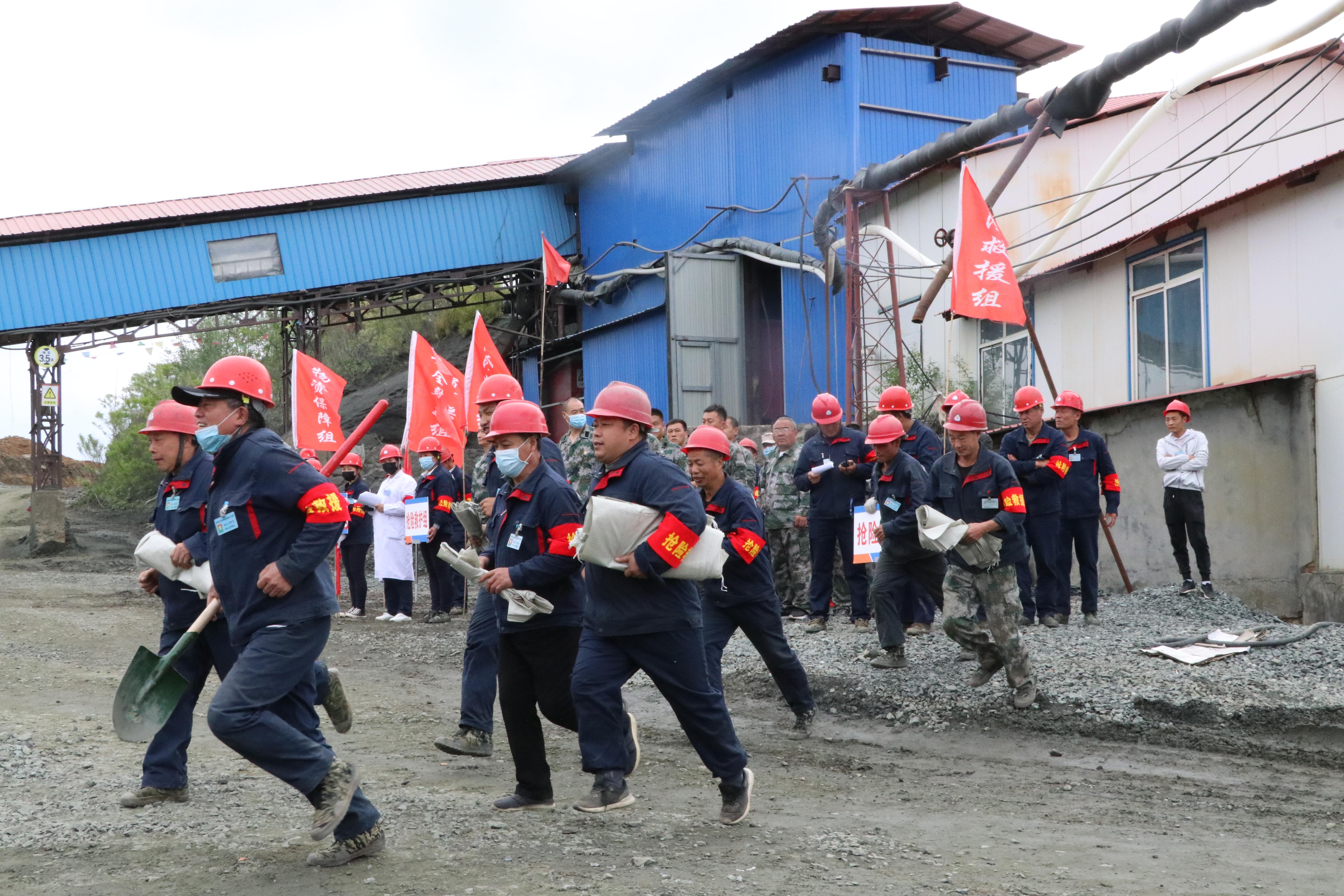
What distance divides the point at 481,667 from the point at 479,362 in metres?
8.00

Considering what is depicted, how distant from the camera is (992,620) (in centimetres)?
820

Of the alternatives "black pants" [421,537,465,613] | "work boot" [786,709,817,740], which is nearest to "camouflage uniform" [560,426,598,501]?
"black pants" [421,537,465,613]

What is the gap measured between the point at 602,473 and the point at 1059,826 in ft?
9.15

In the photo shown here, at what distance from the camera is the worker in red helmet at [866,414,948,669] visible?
353 inches

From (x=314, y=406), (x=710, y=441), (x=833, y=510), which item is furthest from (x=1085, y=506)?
(x=314, y=406)

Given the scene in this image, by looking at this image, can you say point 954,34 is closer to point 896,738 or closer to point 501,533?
point 896,738

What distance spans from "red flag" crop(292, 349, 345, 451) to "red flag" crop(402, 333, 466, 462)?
9.73 feet

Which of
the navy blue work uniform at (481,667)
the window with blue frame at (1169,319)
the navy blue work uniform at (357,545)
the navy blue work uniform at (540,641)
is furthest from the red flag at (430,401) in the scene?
the window with blue frame at (1169,319)

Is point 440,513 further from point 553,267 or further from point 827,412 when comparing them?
point 553,267

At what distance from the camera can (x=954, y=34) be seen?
2242 centimetres

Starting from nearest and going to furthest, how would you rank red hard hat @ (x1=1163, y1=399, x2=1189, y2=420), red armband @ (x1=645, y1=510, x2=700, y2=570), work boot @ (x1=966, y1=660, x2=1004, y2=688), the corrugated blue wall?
red armband @ (x1=645, y1=510, x2=700, y2=570)
work boot @ (x1=966, y1=660, x2=1004, y2=688)
red hard hat @ (x1=1163, y1=399, x2=1189, y2=420)
the corrugated blue wall

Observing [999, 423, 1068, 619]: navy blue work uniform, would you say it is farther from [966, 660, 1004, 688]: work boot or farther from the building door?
the building door

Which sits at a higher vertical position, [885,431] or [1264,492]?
[885,431]

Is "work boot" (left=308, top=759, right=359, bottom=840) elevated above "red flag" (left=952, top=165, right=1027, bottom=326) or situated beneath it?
situated beneath
